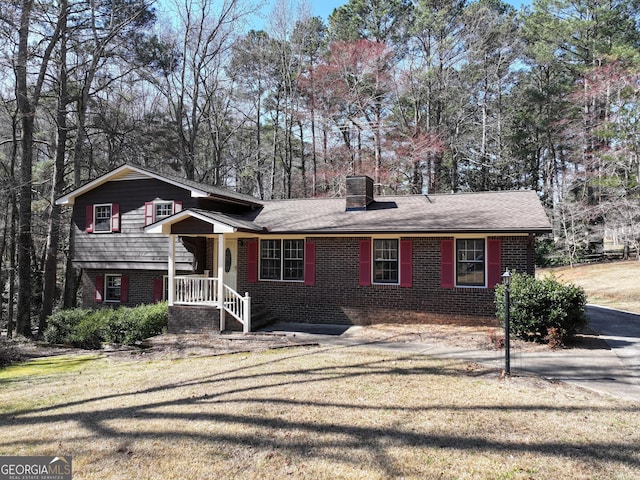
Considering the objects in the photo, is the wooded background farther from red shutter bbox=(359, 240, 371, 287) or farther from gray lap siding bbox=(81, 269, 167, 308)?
red shutter bbox=(359, 240, 371, 287)

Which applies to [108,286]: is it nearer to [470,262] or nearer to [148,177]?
[148,177]

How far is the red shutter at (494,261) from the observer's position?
11.1 meters

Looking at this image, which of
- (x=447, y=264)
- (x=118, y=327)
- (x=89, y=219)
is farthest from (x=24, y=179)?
(x=447, y=264)

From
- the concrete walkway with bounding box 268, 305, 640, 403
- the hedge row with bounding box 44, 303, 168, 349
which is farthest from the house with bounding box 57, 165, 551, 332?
the concrete walkway with bounding box 268, 305, 640, 403

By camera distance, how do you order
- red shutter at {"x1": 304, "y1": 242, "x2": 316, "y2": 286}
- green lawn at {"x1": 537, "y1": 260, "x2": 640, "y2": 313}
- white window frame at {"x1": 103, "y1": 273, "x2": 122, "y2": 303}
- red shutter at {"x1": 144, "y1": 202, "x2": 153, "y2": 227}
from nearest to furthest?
1. red shutter at {"x1": 304, "y1": 242, "x2": 316, "y2": 286}
2. red shutter at {"x1": 144, "y1": 202, "x2": 153, "y2": 227}
3. white window frame at {"x1": 103, "y1": 273, "x2": 122, "y2": 303}
4. green lawn at {"x1": 537, "y1": 260, "x2": 640, "y2": 313}

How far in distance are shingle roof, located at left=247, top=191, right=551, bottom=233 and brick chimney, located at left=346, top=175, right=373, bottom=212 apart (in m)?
0.27

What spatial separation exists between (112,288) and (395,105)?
19.3 metres

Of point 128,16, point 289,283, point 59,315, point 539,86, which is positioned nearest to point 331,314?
point 289,283

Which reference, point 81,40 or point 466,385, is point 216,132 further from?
point 466,385

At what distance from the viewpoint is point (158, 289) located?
14852mm

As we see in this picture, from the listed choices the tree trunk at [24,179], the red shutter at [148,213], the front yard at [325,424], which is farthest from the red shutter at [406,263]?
the tree trunk at [24,179]

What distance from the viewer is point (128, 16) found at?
708 inches

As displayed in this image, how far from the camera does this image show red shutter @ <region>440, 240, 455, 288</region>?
11.5 metres

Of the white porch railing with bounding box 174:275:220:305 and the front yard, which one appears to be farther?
the white porch railing with bounding box 174:275:220:305
